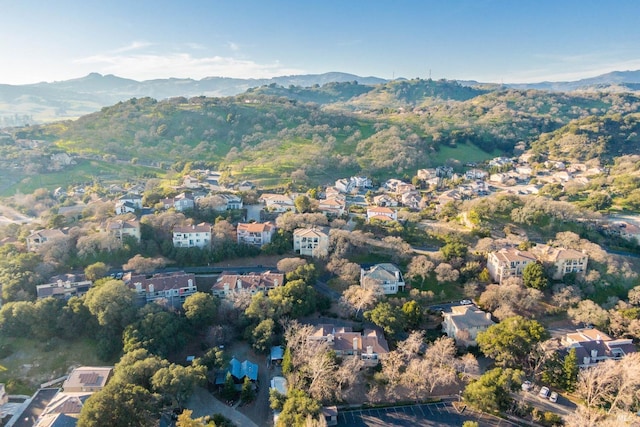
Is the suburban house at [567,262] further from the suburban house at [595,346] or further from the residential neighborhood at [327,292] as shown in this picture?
the suburban house at [595,346]

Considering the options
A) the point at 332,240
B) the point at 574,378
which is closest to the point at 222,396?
the point at 332,240

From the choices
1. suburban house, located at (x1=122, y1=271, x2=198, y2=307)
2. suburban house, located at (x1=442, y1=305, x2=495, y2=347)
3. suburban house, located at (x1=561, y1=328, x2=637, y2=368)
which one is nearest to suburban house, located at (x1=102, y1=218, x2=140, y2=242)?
suburban house, located at (x1=122, y1=271, x2=198, y2=307)

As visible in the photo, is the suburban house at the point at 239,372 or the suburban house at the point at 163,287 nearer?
the suburban house at the point at 239,372

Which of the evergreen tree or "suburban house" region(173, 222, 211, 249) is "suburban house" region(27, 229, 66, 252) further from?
the evergreen tree

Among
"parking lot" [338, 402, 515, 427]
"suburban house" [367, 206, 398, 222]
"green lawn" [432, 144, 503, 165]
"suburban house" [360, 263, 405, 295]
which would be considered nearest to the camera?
"parking lot" [338, 402, 515, 427]

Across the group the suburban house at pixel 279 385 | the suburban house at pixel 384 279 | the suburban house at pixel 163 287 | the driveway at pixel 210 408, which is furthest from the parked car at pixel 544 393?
the suburban house at pixel 163 287

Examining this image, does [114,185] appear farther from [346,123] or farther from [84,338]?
[346,123]

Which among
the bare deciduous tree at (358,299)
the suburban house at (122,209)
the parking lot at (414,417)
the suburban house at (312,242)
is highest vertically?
the suburban house at (122,209)
